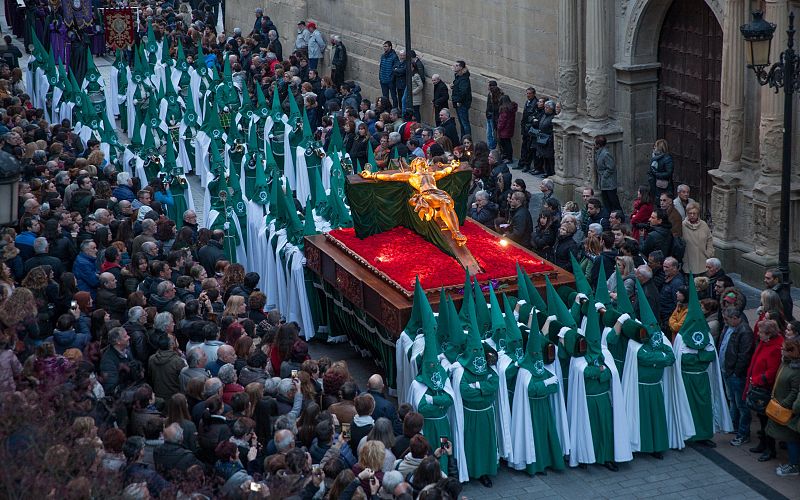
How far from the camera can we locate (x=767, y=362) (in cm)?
1194

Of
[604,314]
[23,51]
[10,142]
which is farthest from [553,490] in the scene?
[23,51]

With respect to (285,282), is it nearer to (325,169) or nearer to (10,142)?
(325,169)

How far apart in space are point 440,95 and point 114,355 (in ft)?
43.1

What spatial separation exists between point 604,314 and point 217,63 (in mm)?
17850

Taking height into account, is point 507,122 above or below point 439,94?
below

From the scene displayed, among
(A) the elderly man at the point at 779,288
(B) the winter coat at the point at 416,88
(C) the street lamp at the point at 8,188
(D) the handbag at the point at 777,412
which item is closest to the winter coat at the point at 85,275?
(A) the elderly man at the point at 779,288

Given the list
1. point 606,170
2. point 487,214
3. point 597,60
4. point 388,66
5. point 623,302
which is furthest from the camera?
point 388,66

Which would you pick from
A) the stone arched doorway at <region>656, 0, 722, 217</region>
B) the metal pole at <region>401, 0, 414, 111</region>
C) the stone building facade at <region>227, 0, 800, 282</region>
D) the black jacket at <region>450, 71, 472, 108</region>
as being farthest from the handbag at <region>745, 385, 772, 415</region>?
the black jacket at <region>450, 71, 472, 108</region>

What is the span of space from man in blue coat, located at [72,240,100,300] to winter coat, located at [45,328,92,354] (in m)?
2.17

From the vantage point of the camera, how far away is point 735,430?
507 inches

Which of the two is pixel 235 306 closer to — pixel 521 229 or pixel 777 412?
pixel 521 229

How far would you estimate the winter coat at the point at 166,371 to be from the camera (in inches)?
467

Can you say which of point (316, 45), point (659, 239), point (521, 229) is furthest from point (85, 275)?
point (316, 45)

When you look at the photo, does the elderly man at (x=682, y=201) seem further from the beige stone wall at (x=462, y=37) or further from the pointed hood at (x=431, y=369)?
the beige stone wall at (x=462, y=37)
